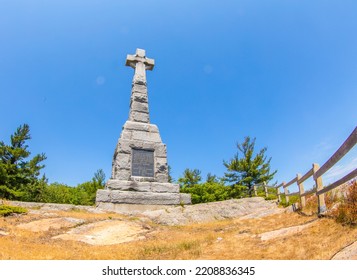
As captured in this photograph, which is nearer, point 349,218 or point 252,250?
point 349,218

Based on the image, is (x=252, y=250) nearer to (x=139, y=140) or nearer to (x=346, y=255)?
(x=346, y=255)

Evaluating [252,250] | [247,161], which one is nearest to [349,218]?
[252,250]

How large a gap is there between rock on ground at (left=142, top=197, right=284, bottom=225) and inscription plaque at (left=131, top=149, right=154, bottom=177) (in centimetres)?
263

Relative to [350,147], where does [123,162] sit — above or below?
above

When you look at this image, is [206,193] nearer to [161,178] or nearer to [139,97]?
[161,178]

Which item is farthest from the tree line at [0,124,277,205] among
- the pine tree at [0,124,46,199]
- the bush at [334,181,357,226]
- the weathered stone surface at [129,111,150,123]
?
the bush at [334,181,357,226]

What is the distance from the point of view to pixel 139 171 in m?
14.9

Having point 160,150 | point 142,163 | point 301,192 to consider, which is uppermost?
point 160,150

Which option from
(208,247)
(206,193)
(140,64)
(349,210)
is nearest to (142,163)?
(140,64)

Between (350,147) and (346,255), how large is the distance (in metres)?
2.19

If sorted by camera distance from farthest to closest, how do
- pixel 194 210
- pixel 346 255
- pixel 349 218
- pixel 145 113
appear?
pixel 145 113 → pixel 194 210 → pixel 349 218 → pixel 346 255

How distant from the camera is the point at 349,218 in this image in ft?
16.1

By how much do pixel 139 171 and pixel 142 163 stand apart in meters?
0.52

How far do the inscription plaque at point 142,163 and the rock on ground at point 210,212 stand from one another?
8.62 ft
